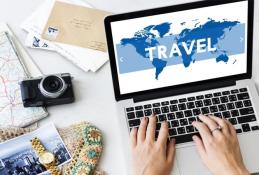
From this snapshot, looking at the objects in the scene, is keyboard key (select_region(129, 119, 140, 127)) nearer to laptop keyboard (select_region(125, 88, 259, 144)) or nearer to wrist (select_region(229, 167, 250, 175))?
laptop keyboard (select_region(125, 88, 259, 144))

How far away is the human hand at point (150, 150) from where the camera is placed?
915mm

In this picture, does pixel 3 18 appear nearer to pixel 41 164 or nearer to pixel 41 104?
pixel 41 104

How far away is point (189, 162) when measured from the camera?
3.05 ft

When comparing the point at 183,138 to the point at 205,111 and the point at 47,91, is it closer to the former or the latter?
the point at 205,111

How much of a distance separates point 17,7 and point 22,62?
178mm

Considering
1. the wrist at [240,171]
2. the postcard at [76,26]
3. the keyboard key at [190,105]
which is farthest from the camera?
the postcard at [76,26]

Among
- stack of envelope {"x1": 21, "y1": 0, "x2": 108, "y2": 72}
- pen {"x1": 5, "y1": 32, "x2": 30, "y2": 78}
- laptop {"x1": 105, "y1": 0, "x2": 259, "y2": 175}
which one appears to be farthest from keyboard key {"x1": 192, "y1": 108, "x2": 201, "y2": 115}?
pen {"x1": 5, "y1": 32, "x2": 30, "y2": 78}

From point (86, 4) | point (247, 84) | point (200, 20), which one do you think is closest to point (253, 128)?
point (247, 84)

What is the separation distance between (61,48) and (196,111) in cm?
37

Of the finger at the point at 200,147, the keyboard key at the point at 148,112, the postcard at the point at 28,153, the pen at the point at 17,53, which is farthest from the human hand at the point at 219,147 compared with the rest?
the pen at the point at 17,53

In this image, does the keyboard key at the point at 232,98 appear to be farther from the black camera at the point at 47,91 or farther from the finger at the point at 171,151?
the black camera at the point at 47,91

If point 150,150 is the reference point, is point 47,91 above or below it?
above

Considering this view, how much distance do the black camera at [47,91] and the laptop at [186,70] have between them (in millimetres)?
122

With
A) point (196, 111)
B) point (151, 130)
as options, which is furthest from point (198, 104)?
point (151, 130)
